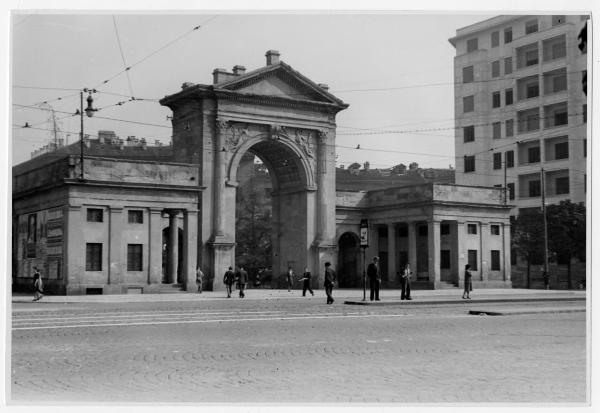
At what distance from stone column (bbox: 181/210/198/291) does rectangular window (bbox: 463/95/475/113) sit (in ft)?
68.3

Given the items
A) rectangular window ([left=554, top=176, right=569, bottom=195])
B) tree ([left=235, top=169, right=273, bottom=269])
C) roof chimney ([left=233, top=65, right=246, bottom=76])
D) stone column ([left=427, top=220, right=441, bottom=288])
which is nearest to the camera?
roof chimney ([left=233, top=65, right=246, bottom=76])

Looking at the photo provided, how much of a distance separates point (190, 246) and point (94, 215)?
6.27m

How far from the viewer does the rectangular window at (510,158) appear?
5538cm

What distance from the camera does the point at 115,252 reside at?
42719 millimetres

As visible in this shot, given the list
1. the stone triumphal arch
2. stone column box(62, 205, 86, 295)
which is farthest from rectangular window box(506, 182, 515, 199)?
stone column box(62, 205, 86, 295)

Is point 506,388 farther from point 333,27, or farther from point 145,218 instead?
point 145,218

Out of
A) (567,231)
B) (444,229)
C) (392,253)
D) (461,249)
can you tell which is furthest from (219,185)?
(567,231)

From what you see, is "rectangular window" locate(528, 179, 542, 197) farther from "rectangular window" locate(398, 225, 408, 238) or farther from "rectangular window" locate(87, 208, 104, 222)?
"rectangular window" locate(87, 208, 104, 222)

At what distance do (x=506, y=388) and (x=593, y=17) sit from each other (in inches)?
238

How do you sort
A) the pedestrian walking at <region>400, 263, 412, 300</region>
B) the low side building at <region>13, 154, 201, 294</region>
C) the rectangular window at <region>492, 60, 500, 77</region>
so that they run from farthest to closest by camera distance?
1. the rectangular window at <region>492, 60, 500, 77</region>
2. the low side building at <region>13, 154, 201, 294</region>
3. the pedestrian walking at <region>400, 263, 412, 300</region>

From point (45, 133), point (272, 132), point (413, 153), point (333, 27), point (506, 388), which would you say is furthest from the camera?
point (272, 132)

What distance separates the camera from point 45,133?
32.0m

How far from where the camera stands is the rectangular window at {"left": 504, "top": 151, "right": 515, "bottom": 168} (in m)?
55.4

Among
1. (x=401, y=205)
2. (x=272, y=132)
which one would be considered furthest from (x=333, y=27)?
(x=401, y=205)
